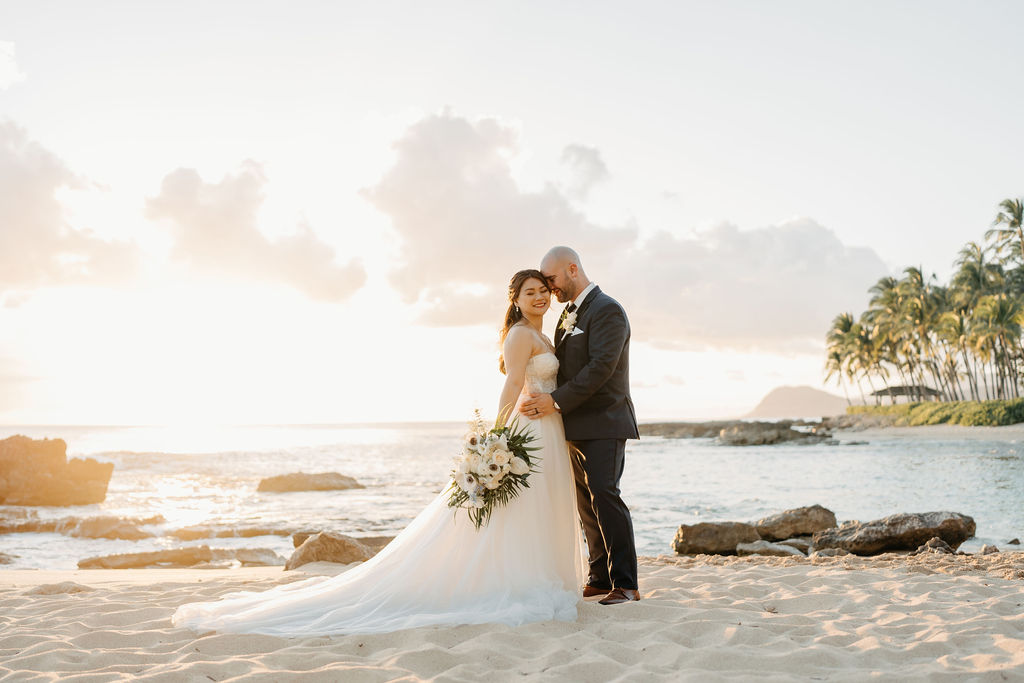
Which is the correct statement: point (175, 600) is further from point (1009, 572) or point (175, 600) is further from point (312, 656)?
point (1009, 572)

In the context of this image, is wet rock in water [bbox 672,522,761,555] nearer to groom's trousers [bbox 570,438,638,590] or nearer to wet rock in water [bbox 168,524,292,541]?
groom's trousers [bbox 570,438,638,590]

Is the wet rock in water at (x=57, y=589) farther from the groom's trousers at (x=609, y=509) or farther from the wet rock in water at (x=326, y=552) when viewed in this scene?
the groom's trousers at (x=609, y=509)

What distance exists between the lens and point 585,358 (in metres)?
5.30

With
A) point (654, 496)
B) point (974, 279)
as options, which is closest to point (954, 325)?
point (974, 279)

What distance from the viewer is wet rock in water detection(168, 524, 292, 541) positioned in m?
12.6

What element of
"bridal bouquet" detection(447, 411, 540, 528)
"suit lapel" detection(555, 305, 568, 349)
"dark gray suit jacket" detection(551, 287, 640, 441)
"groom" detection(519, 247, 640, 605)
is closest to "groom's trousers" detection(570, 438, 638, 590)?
"groom" detection(519, 247, 640, 605)

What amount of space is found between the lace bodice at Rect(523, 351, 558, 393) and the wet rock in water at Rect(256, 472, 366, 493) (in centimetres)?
1768

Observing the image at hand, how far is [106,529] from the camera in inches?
496

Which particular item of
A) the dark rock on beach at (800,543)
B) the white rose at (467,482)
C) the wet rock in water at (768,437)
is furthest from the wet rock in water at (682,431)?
the white rose at (467,482)

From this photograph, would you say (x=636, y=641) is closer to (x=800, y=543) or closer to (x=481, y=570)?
(x=481, y=570)

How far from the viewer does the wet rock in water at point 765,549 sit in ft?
28.0

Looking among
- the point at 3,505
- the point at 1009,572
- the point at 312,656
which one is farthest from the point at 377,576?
the point at 3,505

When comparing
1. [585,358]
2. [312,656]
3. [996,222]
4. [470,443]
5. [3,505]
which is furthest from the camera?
[996,222]

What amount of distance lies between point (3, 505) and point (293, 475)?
7237 millimetres
